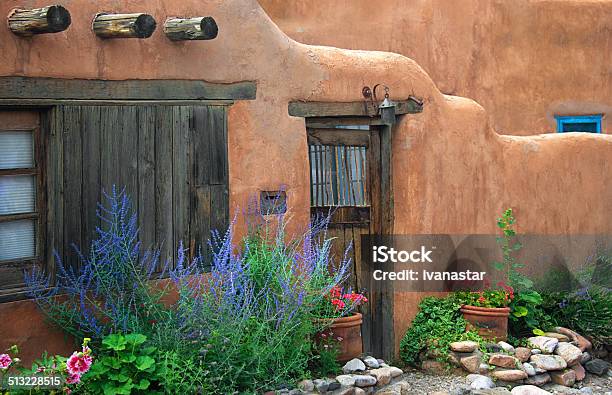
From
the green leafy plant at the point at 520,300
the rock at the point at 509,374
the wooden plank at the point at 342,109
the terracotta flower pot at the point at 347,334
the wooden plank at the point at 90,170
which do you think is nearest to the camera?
the wooden plank at the point at 90,170

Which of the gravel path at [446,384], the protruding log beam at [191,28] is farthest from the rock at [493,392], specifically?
the protruding log beam at [191,28]

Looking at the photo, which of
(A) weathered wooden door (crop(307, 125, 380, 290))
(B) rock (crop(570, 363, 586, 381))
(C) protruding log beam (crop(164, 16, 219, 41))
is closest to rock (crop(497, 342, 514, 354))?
(B) rock (crop(570, 363, 586, 381))

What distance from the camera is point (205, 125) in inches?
295

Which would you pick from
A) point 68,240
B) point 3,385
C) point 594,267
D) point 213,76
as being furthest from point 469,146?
point 3,385

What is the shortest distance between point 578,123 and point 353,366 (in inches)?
307

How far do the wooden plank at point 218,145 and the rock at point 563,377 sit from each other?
12.5 ft

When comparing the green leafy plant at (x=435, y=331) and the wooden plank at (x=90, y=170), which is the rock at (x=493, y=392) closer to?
the green leafy plant at (x=435, y=331)

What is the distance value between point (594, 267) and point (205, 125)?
5900mm

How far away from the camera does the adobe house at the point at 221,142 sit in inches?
250

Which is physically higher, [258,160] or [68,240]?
[258,160]

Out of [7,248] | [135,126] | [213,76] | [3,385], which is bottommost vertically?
[3,385]

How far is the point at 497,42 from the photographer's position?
13422 mm

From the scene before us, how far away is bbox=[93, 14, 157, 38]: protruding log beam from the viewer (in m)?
6.42

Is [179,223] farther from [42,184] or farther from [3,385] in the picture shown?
[3,385]
